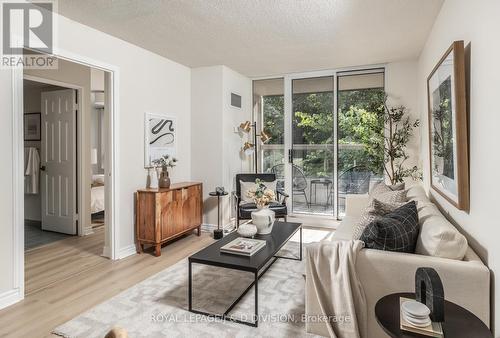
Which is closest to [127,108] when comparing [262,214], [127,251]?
[127,251]

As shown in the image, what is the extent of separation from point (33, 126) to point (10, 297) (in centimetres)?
352

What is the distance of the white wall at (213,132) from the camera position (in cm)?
482

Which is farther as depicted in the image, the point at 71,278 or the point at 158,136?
the point at 158,136

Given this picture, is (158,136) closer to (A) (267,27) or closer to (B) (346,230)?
(A) (267,27)

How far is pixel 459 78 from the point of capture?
1999 millimetres

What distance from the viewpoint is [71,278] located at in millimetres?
3096

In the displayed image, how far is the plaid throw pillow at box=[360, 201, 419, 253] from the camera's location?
1.92 meters

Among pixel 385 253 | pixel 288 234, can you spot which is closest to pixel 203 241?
pixel 288 234

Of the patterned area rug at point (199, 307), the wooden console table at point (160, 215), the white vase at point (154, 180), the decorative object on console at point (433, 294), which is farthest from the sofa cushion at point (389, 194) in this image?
the white vase at point (154, 180)

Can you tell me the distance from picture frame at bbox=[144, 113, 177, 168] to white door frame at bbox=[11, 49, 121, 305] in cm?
49

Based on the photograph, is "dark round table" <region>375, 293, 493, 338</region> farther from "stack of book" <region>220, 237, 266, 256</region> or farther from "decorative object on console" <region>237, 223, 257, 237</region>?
"decorative object on console" <region>237, 223, 257, 237</region>

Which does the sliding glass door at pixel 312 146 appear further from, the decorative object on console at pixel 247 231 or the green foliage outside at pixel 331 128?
the decorative object on console at pixel 247 231

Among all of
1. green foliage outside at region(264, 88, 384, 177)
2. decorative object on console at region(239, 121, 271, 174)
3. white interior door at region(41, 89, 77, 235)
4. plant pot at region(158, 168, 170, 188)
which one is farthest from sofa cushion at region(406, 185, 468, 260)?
white interior door at region(41, 89, 77, 235)

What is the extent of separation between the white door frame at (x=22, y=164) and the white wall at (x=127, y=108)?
0.10 feet
